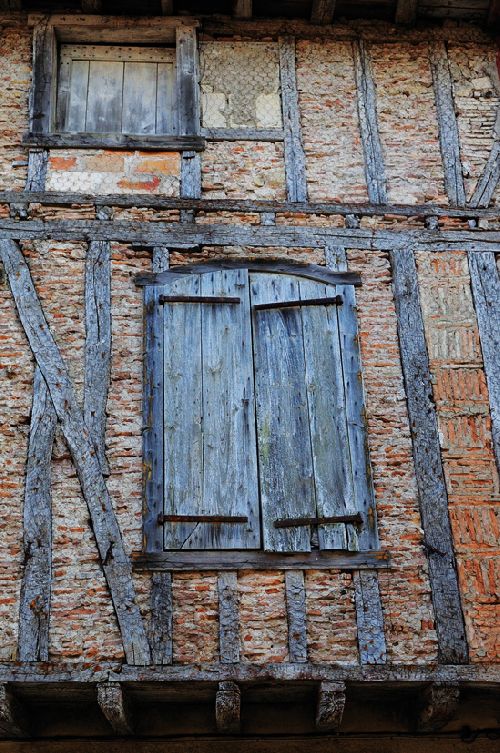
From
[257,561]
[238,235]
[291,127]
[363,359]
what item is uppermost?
[291,127]

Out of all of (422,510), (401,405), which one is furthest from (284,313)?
(422,510)

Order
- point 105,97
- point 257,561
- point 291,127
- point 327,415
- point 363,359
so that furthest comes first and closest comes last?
1. point 105,97
2. point 291,127
3. point 363,359
4. point 327,415
5. point 257,561

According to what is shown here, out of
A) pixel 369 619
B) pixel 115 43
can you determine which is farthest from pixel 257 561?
pixel 115 43

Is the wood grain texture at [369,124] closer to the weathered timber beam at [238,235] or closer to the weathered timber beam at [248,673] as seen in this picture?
the weathered timber beam at [238,235]

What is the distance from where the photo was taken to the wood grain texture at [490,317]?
6.95m

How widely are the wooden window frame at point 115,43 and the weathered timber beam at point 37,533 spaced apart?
6.58ft

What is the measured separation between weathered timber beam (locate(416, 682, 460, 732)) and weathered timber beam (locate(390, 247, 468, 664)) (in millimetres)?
177

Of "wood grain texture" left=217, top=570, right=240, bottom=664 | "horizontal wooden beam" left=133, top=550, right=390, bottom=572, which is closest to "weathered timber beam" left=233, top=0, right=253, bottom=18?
"horizontal wooden beam" left=133, top=550, right=390, bottom=572

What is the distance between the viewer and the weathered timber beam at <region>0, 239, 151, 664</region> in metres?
6.14

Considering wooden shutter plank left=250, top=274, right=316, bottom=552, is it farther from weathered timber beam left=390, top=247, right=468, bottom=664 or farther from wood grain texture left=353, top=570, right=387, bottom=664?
weathered timber beam left=390, top=247, right=468, bottom=664

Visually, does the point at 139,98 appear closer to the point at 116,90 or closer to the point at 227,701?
the point at 116,90

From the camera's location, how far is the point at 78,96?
26.7 ft

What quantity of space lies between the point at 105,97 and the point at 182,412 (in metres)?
2.90

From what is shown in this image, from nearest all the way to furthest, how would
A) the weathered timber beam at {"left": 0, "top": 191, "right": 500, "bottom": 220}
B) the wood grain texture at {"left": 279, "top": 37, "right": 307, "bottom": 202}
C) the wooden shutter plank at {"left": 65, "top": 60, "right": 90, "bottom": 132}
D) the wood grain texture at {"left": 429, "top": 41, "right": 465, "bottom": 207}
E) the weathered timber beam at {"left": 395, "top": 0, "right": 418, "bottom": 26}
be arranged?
1. the weathered timber beam at {"left": 0, "top": 191, "right": 500, "bottom": 220}
2. the wood grain texture at {"left": 279, "top": 37, "right": 307, "bottom": 202}
3. the wood grain texture at {"left": 429, "top": 41, "right": 465, "bottom": 207}
4. the wooden shutter plank at {"left": 65, "top": 60, "right": 90, "bottom": 132}
5. the weathered timber beam at {"left": 395, "top": 0, "right": 418, "bottom": 26}
